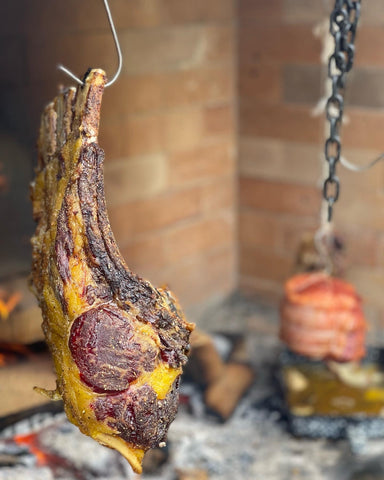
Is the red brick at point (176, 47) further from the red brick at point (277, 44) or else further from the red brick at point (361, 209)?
the red brick at point (361, 209)

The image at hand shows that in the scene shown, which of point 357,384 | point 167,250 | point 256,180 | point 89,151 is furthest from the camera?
point 256,180

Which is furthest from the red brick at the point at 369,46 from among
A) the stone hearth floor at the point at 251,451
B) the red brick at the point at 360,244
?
the stone hearth floor at the point at 251,451

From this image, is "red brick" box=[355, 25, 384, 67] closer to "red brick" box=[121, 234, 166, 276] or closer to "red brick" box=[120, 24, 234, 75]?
"red brick" box=[120, 24, 234, 75]

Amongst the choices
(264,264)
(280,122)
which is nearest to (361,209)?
(280,122)

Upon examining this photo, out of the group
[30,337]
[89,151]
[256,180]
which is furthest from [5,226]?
[89,151]

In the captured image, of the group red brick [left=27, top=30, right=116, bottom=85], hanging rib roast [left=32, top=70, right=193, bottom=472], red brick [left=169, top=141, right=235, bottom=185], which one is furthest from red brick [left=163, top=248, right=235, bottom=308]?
hanging rib roast [left=32, top=70, right=193, bottom=472]

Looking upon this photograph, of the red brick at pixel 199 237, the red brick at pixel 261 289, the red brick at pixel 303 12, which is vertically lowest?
the red brick at pixel 261 289

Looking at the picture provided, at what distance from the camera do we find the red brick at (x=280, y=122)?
441 cm

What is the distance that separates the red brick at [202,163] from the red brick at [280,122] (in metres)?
0.21

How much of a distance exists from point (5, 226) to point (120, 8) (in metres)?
1.35

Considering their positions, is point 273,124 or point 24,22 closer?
point 24,22

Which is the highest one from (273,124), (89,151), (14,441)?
(89,151)

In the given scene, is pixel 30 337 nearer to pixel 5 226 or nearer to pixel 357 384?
pixel 5 226

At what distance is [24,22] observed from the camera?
11.0 feet
